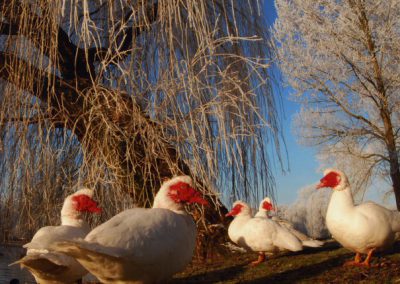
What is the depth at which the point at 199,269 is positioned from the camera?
4.17 metres

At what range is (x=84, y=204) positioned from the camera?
10.2ft

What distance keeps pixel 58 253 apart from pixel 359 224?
2079 millimetres

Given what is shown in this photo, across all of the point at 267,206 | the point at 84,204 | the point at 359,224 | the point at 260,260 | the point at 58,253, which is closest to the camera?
the point at 58,253

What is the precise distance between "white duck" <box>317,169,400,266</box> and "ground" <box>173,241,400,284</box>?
0.15 m

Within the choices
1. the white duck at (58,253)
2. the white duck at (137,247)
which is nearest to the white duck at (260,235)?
the white duck at (58,253)

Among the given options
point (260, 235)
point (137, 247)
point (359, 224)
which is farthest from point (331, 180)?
point (137, 247)

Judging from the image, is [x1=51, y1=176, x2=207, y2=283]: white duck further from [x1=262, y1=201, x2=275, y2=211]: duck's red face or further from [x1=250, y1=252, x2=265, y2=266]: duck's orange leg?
[x1=262, y1=201, x2=275, y2=211]: duck's red face

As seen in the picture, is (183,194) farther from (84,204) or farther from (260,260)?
(260,260)

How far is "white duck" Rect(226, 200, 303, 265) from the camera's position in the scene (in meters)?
4.12

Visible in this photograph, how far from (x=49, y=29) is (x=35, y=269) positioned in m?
1.89

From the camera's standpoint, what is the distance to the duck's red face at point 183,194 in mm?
2715

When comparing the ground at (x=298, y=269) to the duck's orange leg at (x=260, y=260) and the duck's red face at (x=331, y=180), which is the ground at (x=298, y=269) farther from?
the duck's red face at (x=331, y=180)

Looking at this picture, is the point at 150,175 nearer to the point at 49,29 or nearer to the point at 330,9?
the point at 49,29

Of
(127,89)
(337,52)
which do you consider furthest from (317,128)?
(127,89)
